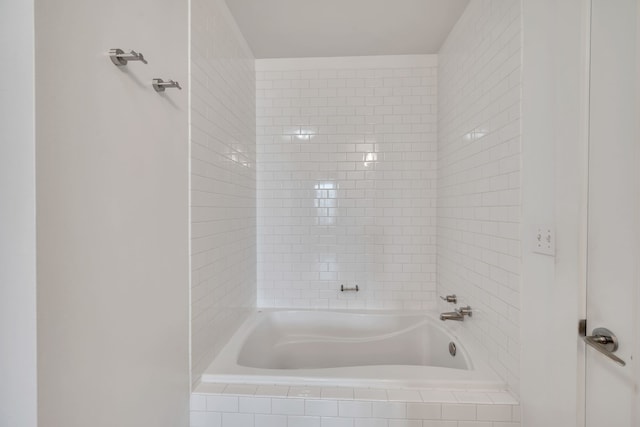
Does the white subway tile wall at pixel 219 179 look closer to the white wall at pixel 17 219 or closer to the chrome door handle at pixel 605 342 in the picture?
the white wall at pixel 17 219

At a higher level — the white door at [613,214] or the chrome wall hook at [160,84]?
the chrome wall hook at [160,84]

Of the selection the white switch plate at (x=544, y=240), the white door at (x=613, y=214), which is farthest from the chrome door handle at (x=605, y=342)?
the white switch plate at (x=544, y=240)

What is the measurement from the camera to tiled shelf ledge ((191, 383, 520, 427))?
1.21 metres

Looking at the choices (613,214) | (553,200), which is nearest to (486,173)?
(553,200)

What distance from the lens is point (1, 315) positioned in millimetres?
604

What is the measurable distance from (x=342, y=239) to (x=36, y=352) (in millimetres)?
1885

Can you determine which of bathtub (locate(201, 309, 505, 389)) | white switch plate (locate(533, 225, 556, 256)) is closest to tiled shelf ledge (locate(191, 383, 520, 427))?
bathtub (locate(201, 309, 505, 389))

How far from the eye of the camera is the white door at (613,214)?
2.58 ft

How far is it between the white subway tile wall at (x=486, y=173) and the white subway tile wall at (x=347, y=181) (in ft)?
0.84

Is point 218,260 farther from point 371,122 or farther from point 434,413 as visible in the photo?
point 371,122

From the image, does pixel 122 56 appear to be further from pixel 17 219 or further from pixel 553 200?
pixel 553 200

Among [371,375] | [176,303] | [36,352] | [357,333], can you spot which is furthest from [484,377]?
[36,352]

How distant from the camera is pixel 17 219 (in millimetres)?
599

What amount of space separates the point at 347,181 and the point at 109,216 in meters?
1.73
